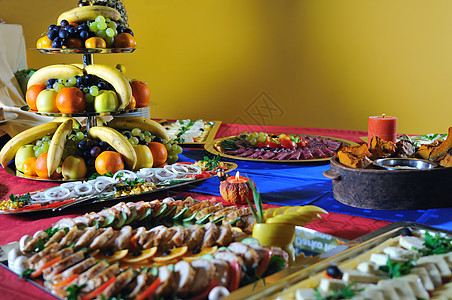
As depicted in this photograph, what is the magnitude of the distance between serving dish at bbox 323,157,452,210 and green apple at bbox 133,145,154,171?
0.76 m

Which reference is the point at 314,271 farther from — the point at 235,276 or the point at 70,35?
the point at 70,35

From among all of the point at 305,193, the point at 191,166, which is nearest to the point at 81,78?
the point at 191,166

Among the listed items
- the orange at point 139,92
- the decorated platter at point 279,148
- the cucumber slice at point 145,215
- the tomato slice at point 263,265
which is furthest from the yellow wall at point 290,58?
the tomato slice at point 263,265

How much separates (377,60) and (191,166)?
9.80 ft

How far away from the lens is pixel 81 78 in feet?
6.07

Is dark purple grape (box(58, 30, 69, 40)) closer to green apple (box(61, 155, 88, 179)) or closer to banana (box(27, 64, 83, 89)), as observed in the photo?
banana (box(27, 64, 83, 89))

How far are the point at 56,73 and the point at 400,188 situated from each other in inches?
54.4

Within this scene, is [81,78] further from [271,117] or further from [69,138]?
[271,117]

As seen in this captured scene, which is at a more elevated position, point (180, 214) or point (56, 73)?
point (56, 73)

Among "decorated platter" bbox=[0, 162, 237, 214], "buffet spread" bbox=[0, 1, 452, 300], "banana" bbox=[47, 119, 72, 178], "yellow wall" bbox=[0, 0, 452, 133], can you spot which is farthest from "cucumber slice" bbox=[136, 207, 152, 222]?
"yellow wall" bbox=[0, 0, 452, 133]

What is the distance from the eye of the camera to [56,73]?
1966 millimetres

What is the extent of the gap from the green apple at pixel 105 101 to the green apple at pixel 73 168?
0.20 m

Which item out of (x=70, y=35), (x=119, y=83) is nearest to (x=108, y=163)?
(x=119, y=83)

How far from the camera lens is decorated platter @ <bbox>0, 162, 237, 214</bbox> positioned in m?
1.42
